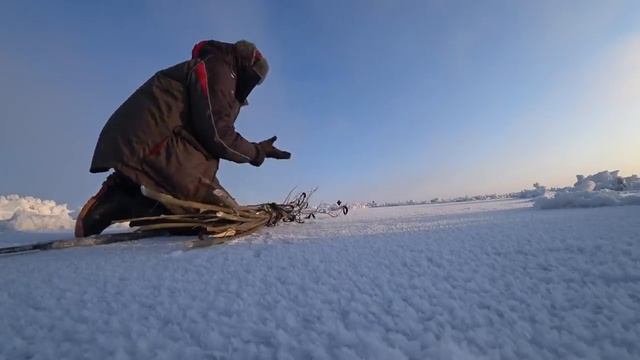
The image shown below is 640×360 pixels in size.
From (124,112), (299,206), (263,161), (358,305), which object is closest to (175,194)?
(124,112)

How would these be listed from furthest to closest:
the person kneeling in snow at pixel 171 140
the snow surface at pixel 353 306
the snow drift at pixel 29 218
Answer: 1. the snow drift at pixel 29 218
2. the person kneeling in snow at pixel 171 140
3. the snow surface at pixel 353 306

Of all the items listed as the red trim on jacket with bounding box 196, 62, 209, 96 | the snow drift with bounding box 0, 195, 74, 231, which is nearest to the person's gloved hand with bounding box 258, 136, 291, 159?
the red trim on jacket with bounding box 196, 62, 209, 96

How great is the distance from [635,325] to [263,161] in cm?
226

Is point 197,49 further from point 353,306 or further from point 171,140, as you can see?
point 353,306

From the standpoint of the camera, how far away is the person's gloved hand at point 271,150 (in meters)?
2.51

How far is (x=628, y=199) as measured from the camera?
250 centimetres

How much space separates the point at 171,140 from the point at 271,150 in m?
0.79

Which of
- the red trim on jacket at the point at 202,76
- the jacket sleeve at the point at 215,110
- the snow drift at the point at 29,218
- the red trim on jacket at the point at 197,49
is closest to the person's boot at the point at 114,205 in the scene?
the jacket sleeve at the point at 215,110

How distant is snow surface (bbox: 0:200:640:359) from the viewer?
1.57ft

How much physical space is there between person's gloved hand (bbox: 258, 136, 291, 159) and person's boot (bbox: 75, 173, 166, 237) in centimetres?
86

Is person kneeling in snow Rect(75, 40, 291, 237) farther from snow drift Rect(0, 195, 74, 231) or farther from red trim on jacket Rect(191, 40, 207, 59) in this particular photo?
snow drift Rect(0, 195, 74, 231)

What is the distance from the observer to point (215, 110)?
210cm

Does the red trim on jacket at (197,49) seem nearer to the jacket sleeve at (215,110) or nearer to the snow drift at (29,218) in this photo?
→ the jacket sleeve at (215,110)

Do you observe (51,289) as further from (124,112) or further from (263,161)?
(263,161)
